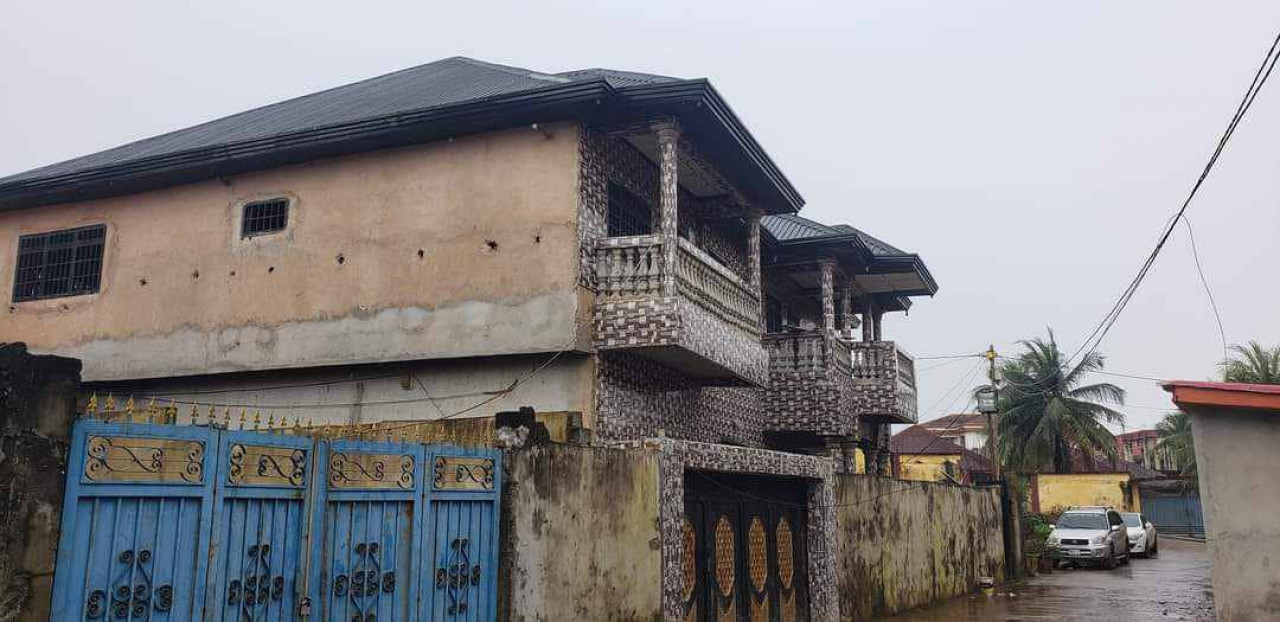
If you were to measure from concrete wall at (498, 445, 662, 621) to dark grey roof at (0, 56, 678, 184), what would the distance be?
5.28m

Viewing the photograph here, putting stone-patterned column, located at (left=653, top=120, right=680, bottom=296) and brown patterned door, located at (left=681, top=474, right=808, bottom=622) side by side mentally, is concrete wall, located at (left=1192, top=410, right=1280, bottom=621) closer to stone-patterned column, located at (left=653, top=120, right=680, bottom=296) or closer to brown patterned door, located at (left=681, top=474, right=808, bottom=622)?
brown patterned door, located at (left=681, top=474, right=808, bottom=622)

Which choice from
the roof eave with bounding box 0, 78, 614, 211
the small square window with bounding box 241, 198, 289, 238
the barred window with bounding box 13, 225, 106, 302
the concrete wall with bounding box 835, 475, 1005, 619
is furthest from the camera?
the barred window with bounding box 13, 225, 106, 302

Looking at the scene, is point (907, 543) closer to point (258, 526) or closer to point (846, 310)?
point (846, 310)

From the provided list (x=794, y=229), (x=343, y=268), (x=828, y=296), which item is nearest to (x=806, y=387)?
(x=828, y=296)

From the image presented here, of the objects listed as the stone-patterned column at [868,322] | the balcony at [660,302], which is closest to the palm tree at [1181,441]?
the stone-patterned column at [868,322]

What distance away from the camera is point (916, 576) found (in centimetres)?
1596

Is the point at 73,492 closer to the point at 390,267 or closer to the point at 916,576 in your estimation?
the point at 390,267

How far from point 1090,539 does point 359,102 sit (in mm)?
21398

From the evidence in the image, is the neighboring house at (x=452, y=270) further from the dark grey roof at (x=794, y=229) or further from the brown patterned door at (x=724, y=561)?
the dark grey roof at (x=794, y=229)

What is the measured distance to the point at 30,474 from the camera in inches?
179

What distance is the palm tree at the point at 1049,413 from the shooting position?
137ft

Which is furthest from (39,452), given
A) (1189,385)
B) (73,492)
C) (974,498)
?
(974,498)

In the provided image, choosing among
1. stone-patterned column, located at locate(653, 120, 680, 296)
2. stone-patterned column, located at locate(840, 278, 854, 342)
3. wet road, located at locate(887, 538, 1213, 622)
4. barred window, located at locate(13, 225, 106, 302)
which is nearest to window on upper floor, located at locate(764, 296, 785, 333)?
stone-patterned column, located at locate(840, 278, 854, 342)

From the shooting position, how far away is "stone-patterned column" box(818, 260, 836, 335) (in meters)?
17.9
